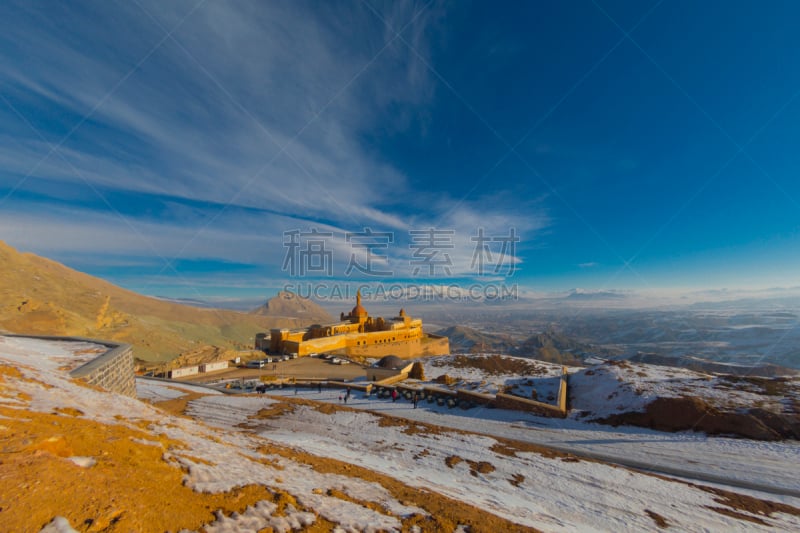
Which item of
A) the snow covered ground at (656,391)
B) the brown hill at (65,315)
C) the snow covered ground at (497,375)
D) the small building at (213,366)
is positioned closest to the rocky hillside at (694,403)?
the snow covered ground at (656,391)

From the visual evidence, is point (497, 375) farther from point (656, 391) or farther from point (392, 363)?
point (656, 391)

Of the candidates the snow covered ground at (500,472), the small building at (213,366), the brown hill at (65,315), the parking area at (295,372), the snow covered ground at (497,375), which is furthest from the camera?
the brown hill at (65,315)

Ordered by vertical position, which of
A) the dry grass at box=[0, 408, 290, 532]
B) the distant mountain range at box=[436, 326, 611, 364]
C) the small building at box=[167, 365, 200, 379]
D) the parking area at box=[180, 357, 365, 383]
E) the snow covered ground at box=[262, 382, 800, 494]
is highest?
the dry grass at box=[0, 408, 290, 532]

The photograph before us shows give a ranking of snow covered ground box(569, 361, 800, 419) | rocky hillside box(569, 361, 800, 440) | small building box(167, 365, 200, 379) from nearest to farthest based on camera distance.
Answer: rocky hillside box(569, 361, 800, 440) → snow covered ground box(569, 361, 800, 419) → small building box(167, 365, 200, 379)

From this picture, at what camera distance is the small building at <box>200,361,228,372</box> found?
1211 inches

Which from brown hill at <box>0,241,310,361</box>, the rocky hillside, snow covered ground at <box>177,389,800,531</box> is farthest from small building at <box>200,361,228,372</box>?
the rocky hillside

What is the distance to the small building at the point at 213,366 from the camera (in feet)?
101

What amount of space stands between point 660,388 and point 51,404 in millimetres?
22563

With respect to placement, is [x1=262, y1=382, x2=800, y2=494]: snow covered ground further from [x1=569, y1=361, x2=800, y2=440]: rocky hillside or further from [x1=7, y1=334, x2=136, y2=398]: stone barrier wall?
[x1=7, y1=334, x2=136, y2=398]: stone barrier wall

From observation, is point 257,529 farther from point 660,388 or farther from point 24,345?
point 660,388

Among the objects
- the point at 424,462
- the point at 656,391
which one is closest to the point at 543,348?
the point at 656,391

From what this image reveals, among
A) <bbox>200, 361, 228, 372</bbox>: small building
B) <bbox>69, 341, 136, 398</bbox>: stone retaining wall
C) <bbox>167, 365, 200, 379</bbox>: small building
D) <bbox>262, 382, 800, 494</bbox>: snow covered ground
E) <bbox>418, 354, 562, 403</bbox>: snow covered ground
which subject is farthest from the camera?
<bbox>200, 361, 228, 372</bbox>: small building

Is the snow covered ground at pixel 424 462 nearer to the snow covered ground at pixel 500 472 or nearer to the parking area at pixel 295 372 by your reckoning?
the snow covered ground at pixel 500 472

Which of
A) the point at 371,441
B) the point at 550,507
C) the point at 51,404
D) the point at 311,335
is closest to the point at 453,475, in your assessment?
the point at 550,507
